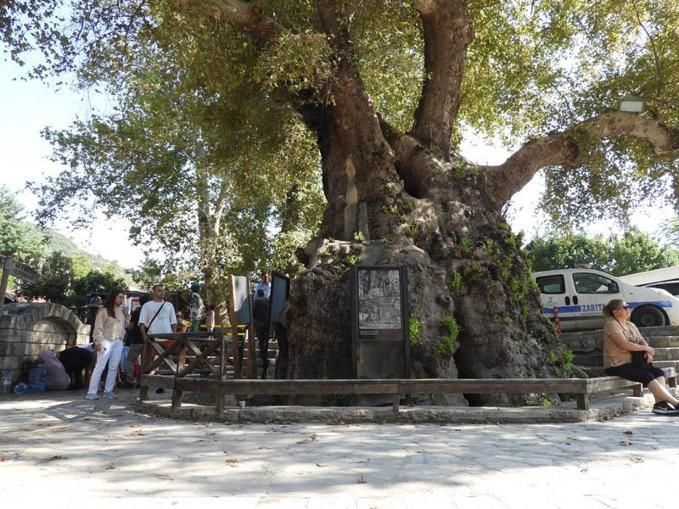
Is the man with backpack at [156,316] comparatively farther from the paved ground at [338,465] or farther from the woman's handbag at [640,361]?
the woman's handbag at [640,361]

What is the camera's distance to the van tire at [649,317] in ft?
47.0

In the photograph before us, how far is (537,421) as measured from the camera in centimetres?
685

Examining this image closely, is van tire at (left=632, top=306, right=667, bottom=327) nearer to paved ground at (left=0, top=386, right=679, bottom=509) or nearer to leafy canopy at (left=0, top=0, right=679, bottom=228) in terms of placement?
leafy canopy at (left=0, top=0, right=679, bottom=228)

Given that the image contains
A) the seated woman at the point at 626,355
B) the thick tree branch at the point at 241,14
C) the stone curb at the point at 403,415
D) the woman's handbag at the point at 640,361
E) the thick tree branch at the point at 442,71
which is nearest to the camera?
the stone curb at the point at 403,415

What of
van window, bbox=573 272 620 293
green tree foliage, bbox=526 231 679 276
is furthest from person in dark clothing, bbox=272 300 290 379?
green tree foliage, bbox=526 231 679 276

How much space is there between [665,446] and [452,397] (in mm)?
3166

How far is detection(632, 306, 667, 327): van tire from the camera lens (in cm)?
1434

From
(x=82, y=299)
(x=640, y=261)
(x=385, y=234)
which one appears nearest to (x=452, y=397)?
(x=385, y=234)

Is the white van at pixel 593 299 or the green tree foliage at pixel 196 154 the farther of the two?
the white van at pixel 593 299

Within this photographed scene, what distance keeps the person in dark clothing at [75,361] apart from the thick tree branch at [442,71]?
8168mm

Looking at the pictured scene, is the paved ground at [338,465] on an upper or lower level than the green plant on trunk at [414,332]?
lower

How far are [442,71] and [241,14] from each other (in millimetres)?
4052

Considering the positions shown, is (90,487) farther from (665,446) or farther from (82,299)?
(82,299)

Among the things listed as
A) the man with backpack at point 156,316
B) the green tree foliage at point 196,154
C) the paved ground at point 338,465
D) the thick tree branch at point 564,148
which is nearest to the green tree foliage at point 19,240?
the green tree foliage at point 196,154
